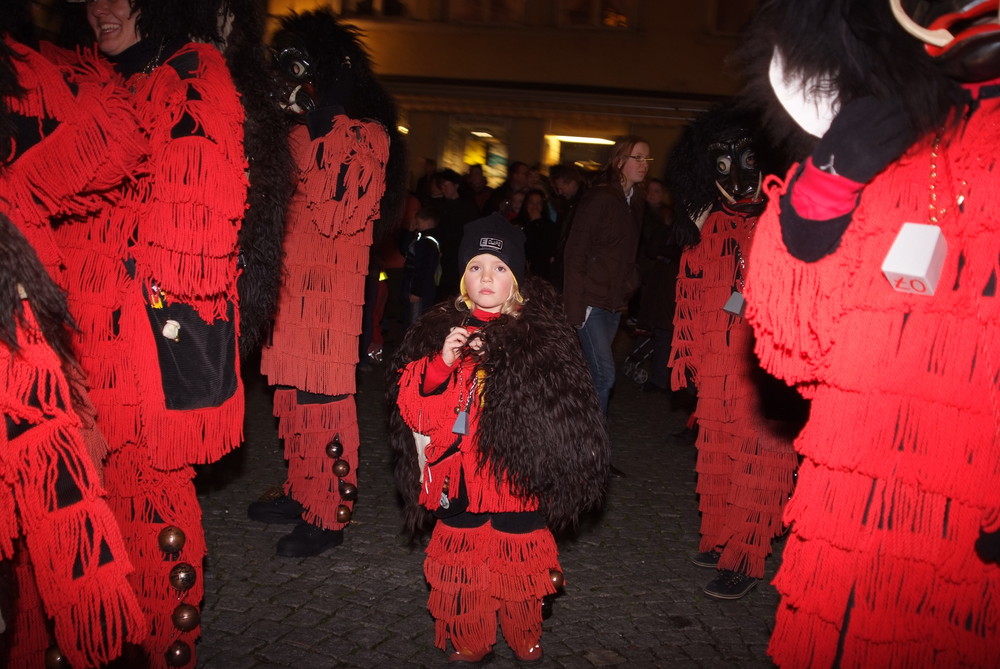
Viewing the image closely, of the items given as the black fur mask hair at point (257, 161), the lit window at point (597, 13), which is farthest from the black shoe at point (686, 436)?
the lit window at point (597, 13)

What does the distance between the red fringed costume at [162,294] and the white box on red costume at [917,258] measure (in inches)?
71.0

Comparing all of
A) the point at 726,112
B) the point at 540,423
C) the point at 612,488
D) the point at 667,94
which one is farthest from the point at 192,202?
the point at 667,94

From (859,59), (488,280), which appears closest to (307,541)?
(488,280)

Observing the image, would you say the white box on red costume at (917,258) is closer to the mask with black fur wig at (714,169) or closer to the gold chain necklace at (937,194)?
the gold chain necklace at (937,194)

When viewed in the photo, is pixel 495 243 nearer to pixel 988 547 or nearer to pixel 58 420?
pixel 58 420

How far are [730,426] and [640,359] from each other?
16.3 ft

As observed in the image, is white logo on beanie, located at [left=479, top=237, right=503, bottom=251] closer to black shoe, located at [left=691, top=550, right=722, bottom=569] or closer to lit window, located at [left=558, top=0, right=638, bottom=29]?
black shoe, located at [left=691, top=550, right=722, bottom=569]

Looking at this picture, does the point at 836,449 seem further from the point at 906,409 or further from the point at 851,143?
the point at 851,143

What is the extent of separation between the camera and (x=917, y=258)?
1686mm

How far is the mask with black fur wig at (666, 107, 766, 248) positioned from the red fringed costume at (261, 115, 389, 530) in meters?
1.56

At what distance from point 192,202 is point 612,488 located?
3599mm

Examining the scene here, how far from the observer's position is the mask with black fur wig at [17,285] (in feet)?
5.54

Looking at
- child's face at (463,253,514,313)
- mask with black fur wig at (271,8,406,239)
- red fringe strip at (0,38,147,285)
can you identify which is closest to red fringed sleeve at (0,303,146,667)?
red fringe strip at (0,38,147,285)

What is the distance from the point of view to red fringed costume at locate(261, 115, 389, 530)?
3.90 m
